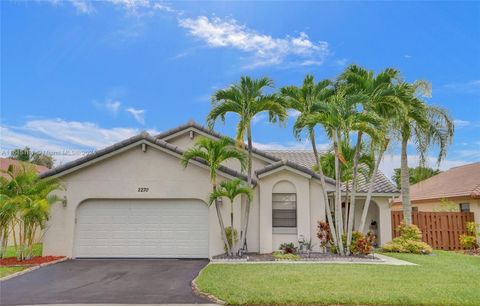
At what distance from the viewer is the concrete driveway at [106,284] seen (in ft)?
23.3

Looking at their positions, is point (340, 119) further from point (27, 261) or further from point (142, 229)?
point (27, 261)

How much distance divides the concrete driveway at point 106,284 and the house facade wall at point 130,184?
160 cm

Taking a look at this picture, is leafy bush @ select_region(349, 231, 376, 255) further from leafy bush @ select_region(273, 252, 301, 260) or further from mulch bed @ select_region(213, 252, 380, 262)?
leafy bush @ select_region(273, 252, 301, 260)

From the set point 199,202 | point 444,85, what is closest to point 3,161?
point 199,202

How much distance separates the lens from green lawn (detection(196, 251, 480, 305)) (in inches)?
261

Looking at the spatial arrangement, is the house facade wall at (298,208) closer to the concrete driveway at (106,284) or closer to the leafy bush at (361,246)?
the leafy bush at (361,246)

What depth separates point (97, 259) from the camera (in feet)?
42.5

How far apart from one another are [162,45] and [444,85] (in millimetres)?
15356

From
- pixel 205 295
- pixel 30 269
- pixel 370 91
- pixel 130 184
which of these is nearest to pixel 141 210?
pixel 130 184

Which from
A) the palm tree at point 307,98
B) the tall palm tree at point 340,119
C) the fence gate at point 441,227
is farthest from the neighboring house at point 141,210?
the fence gate at point 441,227

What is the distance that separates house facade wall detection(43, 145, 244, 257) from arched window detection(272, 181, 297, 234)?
204cm

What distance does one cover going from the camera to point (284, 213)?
14711mm

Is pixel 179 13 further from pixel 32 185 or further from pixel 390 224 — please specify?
pixel 390 224

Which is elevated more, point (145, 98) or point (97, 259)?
point (145, 98)
